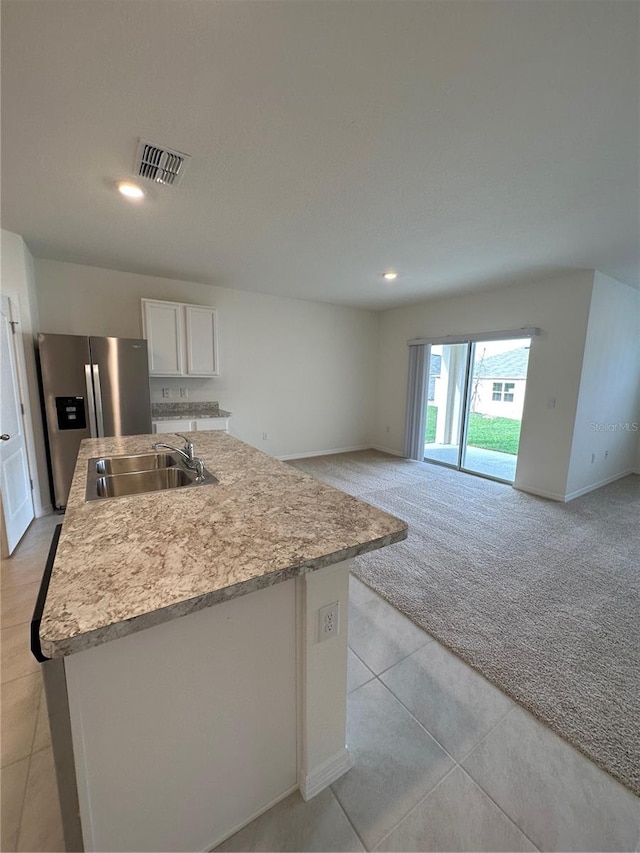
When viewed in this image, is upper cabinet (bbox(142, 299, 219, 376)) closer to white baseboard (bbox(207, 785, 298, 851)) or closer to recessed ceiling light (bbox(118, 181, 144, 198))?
recessed ceiling light (bbox(118, 181, 144, 198))

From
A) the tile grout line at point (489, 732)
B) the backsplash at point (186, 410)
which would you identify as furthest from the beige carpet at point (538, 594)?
the backsplash at point (186, 410)

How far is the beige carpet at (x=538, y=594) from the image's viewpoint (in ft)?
4.92

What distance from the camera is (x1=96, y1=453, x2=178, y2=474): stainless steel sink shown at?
1.92 m

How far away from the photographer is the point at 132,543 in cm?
101

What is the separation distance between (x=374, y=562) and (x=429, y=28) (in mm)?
2828

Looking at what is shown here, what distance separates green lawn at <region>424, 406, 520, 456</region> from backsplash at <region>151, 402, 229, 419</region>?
3.39 metres

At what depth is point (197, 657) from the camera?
92cm

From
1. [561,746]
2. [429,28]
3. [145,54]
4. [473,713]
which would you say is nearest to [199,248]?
[145,54]

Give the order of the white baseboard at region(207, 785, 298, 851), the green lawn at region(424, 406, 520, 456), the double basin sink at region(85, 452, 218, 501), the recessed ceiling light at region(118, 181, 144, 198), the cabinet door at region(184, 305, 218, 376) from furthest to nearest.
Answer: the green lawn at region(424, 406, 520, 456), the cabinet door at region(184, 305, 218, 376), the recessed ceiling light at region(118, 181, 144, 198), the double basin sink at region(85, 452, 218, 501), the white baseboard at region(207, 785, 298, 851)

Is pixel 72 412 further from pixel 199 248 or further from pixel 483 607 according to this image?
pixel 483 607

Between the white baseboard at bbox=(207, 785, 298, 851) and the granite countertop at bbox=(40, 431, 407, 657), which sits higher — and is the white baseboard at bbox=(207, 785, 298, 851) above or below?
below

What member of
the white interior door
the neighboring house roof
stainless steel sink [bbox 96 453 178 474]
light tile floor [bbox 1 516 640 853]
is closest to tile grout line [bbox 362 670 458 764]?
light tile floor [bbox 1 516 640 853]

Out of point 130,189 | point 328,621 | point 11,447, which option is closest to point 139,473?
point 328,621

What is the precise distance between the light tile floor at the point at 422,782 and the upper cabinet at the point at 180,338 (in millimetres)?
3059
